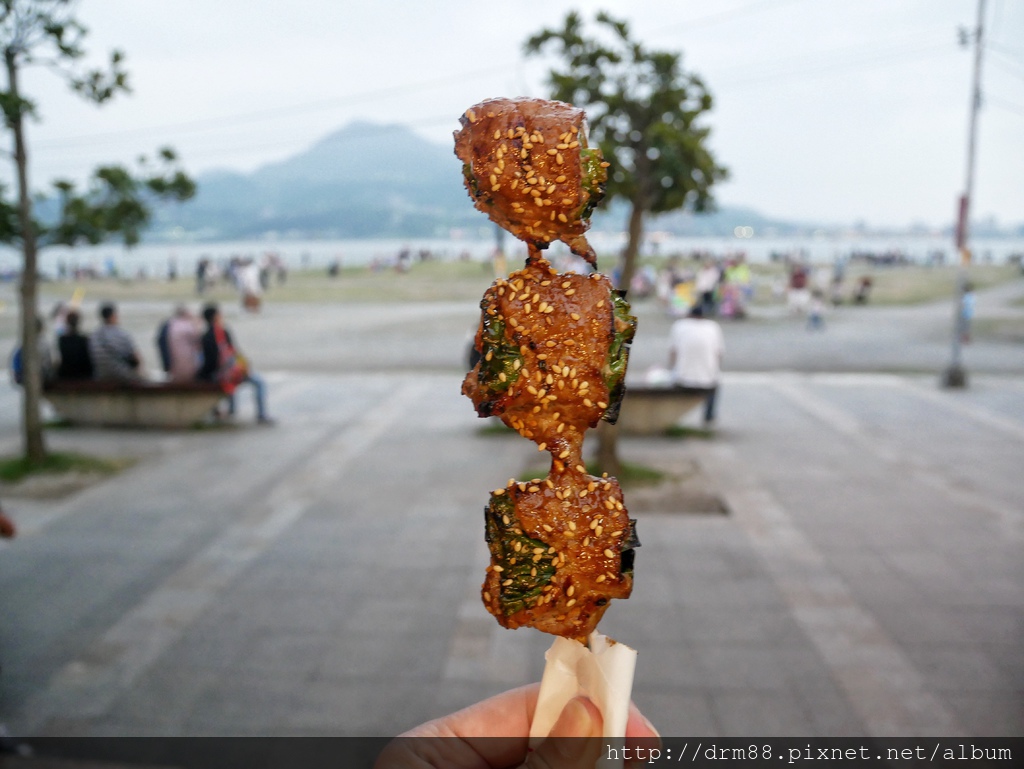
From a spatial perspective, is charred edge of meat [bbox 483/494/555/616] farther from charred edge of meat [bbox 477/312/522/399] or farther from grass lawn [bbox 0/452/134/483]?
grass lawn [bbox 0/452/134/483]

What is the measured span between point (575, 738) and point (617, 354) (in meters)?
0.93

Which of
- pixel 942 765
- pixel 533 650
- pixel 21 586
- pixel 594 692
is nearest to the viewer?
pixel 594 692

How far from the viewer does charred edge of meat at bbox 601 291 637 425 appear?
194 centimetres

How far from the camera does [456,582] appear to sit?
710 centimetres

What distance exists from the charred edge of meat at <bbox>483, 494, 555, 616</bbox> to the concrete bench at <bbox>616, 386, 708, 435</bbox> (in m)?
10.1

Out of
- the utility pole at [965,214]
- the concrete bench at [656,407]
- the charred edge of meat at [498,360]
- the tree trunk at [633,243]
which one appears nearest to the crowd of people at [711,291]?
the utility pole at [965,214]

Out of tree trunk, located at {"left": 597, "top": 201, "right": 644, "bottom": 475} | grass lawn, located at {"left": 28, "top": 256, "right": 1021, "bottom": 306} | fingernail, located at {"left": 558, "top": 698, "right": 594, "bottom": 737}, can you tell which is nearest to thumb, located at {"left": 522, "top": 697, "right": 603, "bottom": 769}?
fingernail, located at {"left": 558, "top": 698, "right": 594, "bottom": 737}

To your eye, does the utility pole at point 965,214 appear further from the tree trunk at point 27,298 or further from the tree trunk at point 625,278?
the tree trunk at point 27,298

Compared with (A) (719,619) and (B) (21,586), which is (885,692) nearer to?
(A) (719,619)

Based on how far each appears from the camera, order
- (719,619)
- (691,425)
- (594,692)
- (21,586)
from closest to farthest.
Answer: (594,692), (719,619), (21,586), (691,425)

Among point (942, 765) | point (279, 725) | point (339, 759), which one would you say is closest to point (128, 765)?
point (279, 725)

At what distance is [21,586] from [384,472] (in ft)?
14.5

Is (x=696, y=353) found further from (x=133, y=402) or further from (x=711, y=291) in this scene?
(x=711, y=291)

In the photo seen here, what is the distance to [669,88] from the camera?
884cm
